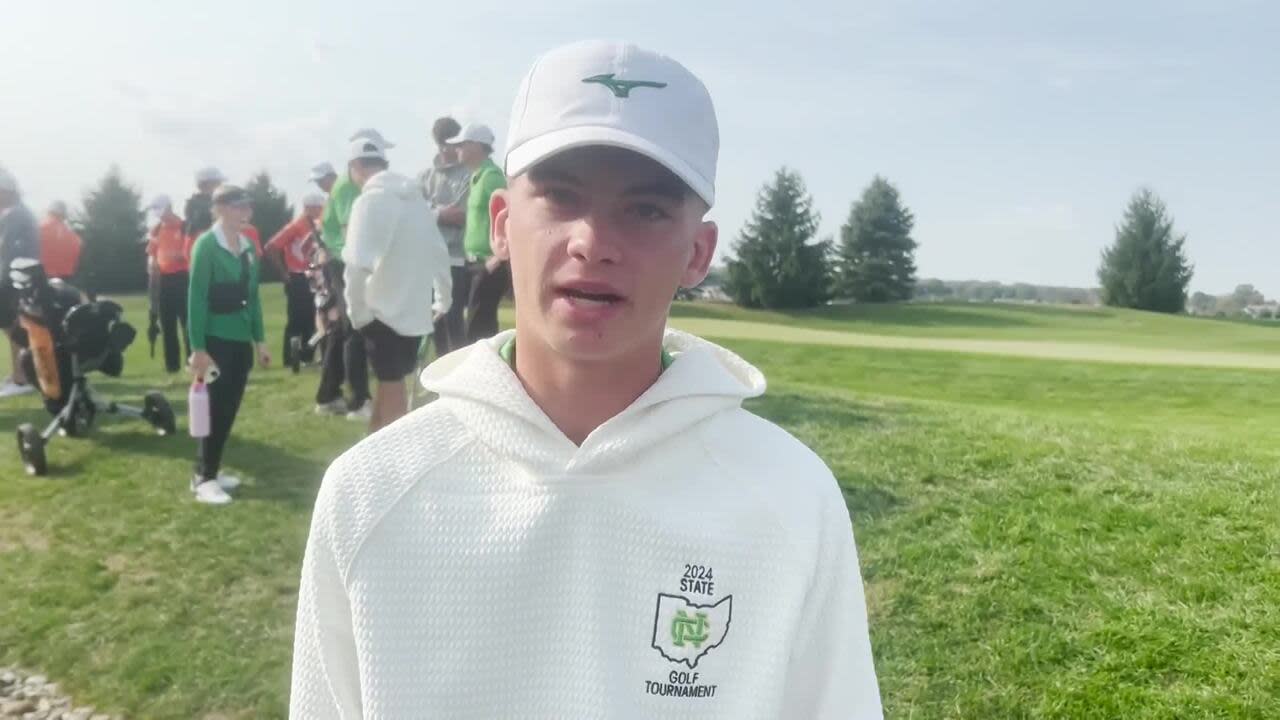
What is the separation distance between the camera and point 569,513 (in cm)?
175

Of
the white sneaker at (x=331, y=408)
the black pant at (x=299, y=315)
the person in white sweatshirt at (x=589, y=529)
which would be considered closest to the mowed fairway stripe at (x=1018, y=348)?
the black pant at (x=299, y=315)

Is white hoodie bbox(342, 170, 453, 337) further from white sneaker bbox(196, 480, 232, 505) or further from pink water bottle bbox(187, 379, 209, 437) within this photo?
white sneaker bbox(196, 480, 232, 505)

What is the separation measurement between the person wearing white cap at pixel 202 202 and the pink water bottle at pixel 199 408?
545 centimetres

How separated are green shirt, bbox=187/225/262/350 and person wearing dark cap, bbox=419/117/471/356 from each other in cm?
221

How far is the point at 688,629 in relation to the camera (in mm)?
1729

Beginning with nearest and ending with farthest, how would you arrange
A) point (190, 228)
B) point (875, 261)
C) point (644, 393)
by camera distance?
point (644, 393), point (190, 228), point (875, 261)

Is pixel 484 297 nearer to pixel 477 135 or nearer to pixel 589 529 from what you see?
pixel 477 135

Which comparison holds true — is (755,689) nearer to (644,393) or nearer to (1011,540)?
(644,393)

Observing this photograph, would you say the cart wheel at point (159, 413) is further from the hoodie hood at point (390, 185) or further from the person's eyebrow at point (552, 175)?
the person's eyebrow at point (552, 175)

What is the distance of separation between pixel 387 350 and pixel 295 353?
7081 mm

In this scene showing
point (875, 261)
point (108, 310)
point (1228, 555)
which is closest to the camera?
point (1228, 555)

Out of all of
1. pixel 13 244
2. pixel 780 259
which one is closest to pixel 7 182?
pixel 13 244

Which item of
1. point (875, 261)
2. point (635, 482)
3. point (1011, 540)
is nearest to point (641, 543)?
point (635, 482)

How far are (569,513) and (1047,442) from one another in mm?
5767
